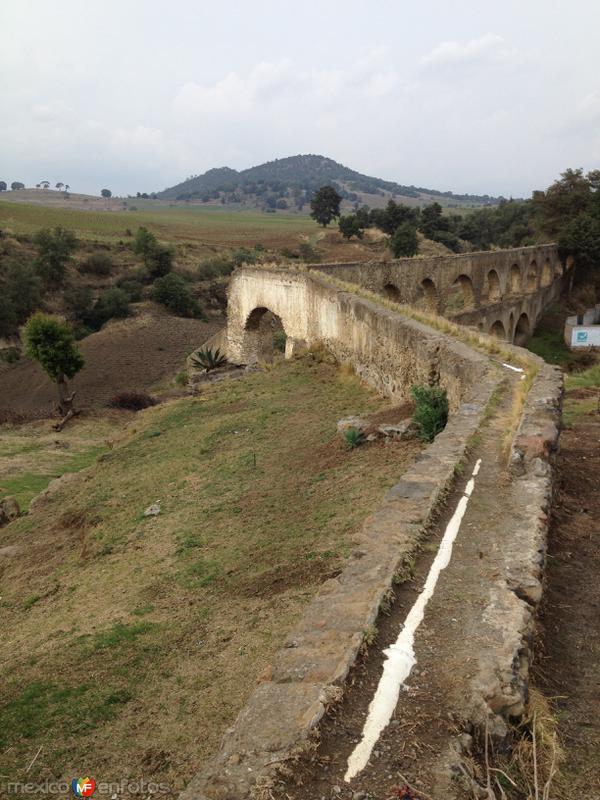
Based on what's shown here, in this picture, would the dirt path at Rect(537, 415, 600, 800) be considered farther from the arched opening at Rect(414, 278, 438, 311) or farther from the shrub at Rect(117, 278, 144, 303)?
the shrub at Rect(117, 278, 144, 303)

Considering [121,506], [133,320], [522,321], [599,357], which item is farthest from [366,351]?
[133,320]

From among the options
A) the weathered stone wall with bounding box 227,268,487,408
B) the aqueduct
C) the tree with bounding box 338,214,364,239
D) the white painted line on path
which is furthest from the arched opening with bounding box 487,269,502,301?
the white painted line on path

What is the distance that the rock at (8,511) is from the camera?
1164cm

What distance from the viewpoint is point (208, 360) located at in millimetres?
21250

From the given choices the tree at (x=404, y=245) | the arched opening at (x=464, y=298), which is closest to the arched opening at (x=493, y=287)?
the arched opening at (x=464, y=298)

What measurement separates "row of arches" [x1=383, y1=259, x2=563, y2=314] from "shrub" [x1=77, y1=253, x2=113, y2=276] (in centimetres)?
2345

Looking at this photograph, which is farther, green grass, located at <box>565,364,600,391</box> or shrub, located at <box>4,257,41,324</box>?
shrub, located at <box>4,257,41,324</box>

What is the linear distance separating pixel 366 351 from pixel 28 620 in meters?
7.59

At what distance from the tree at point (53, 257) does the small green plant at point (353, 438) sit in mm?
35740

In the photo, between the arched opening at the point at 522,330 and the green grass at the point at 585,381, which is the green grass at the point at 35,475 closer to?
the green grass at the point at 585,381

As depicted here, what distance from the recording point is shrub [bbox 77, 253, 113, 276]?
142ft

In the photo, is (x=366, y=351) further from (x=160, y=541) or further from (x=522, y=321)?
(x=522, y=321)

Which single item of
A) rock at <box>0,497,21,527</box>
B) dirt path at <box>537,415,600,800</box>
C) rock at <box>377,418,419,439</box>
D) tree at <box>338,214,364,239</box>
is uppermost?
tree at <box>338,214,364,239</box>

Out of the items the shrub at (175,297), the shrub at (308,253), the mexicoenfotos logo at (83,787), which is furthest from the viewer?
the shrub at (308,253)
